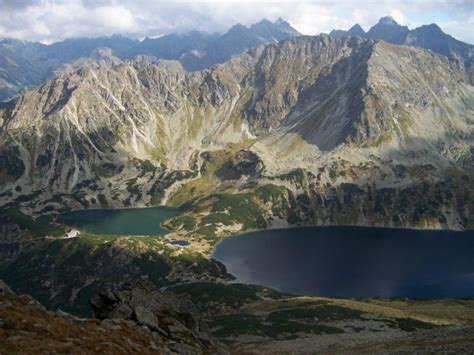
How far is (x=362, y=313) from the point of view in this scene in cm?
15838

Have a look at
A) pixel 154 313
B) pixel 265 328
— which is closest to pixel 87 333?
pixel 154 313

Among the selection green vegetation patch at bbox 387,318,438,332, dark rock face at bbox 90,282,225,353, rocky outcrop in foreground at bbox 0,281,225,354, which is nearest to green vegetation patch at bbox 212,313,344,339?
green vegetation patch at bbox 387,318,438,332

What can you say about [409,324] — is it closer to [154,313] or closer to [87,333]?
[154,313]

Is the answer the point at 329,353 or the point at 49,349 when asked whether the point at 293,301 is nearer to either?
the point at 329,353

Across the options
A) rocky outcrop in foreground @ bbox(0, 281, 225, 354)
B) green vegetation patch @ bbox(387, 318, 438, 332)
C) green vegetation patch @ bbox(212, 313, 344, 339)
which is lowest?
green vegetation patch @ bbox(212, 313, 344, 339)

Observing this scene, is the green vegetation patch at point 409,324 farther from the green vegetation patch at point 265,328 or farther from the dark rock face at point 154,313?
the dark rock face at point 154,313

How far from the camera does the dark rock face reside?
172 feet

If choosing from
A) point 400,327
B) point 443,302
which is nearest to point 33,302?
point 400,327

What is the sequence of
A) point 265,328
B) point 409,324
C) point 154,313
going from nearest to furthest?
point 154,313 → point 265,328 → point 409,324

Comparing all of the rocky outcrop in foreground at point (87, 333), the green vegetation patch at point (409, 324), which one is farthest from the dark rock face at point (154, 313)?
the green vegetation patch at point (409, 324)

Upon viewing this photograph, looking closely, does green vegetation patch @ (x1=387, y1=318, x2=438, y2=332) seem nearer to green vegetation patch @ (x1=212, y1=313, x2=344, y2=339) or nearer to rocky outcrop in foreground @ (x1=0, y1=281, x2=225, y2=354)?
green vegetation patch @ (x1=212, y1=313, x2=344, y2=339)

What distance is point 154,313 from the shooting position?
56.8 m

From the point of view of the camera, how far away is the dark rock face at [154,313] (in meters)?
52.4

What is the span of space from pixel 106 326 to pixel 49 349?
36.5 feet
